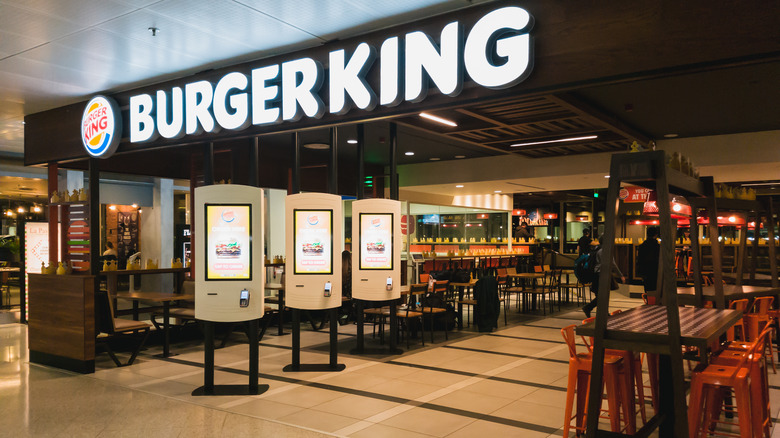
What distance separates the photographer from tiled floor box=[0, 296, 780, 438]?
442 cm

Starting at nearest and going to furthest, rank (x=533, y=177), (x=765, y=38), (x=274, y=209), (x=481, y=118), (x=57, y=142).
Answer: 1. (x=765, y=38)
2. (x=481, y=118)
3. (x=57, y=142)
4. (x=533, y=177)
5. (x=274, y=209)

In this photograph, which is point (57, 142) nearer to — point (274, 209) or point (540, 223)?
point (274, 209)

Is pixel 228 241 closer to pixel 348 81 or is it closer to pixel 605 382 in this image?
pixel 348 81

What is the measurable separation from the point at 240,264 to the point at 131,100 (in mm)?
2694

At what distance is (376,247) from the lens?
6.86 metres

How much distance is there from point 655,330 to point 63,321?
630 cm

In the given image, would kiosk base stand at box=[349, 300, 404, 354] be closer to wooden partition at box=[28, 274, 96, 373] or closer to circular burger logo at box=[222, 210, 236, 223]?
circular burger logo at box=[222, 210, 236, 223]

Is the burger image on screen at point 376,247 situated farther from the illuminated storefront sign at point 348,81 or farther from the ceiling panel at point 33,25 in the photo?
the ceiling panel at point 33,25

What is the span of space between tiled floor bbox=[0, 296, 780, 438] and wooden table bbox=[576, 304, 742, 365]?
1.13 m

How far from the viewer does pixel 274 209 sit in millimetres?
12859

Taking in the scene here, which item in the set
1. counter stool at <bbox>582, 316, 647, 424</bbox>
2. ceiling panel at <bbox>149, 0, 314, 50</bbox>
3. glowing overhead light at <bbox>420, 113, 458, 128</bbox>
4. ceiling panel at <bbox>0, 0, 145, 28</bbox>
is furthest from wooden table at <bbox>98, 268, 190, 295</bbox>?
counter stool at <bbox>582, 316, 647, 424</bbox>

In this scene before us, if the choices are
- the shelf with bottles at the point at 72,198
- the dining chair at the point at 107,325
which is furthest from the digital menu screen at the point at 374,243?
the shelf with bottles at the point at 72,198

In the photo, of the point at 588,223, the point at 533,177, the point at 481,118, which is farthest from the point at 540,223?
the point at 481,118

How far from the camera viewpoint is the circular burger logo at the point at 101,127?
6.70m
